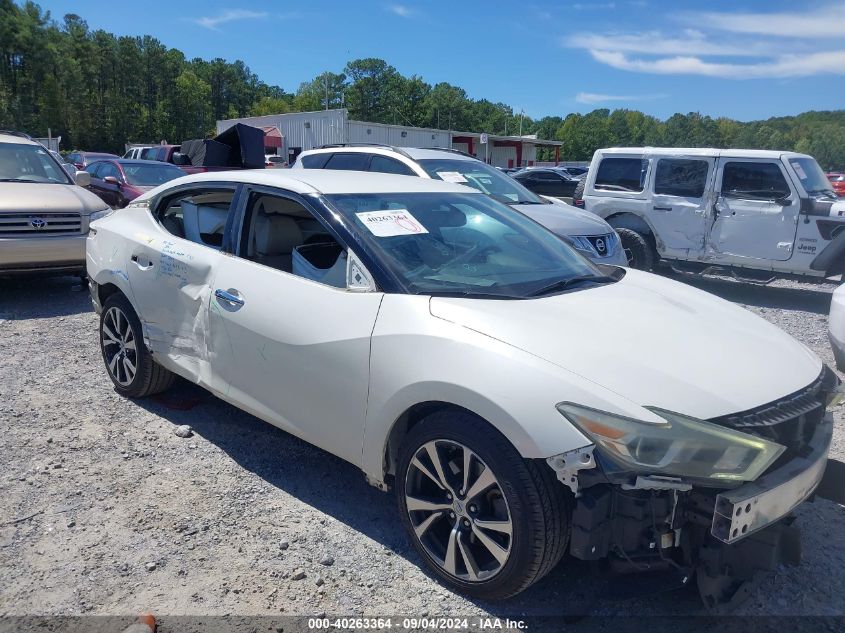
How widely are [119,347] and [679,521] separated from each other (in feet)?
12.6

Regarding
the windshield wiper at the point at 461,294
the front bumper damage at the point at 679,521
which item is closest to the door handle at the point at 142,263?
the windshield wiper at the point at 461,294

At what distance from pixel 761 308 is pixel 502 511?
724cm

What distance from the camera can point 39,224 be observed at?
723 cm

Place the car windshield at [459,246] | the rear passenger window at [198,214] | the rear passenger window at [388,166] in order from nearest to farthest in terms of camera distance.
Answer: the car windshield at [459,246], the rear passenger window at [198,214], the rear passenger window at [388,166]

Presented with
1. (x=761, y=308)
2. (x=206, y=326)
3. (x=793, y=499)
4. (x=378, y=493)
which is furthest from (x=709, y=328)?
(x=761, y=308)

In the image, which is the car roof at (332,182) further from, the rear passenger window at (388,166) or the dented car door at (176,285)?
the rear passenger window at (388,166)

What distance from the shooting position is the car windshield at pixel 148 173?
12555mm

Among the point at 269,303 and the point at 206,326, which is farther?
the point at 206,326

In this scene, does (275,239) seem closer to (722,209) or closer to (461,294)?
(461,294)

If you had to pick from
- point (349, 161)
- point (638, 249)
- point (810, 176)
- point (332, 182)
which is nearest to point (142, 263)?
point (332, 182)

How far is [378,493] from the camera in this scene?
3539mm

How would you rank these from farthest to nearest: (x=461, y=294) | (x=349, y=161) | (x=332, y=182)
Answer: (x=349, y=161) < (x=332, y=182) < (x=461, y=294)

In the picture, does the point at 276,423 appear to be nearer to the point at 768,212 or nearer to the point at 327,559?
the point at 327,559

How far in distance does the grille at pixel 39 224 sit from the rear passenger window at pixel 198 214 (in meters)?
3.70
